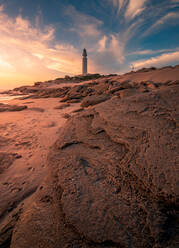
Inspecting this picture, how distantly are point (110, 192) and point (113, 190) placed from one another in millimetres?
37

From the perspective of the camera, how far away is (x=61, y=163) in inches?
58.8

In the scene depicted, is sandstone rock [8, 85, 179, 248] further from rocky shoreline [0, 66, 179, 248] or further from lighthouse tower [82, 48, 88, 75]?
lighthouse tower [82, 48, 88, 75]

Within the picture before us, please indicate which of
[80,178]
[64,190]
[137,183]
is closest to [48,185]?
[64,190]

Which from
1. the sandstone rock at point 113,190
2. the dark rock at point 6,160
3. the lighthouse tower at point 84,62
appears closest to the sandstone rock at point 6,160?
the dark rock at point 6,160

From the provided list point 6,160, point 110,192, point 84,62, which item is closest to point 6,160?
point 6,160

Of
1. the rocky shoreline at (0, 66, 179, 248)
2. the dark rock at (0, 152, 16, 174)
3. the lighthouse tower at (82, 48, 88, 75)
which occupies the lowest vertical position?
the dark rock at (0, 152, 16, 174)

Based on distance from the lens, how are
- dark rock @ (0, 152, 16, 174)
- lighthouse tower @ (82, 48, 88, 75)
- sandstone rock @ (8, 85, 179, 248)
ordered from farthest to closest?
1. lighthouse tower @ (82, 48, 88, 75)
2. dark rock @ (0, 152, 16, 174)
3. sandstone rock @ (8, 85, 179, 248)

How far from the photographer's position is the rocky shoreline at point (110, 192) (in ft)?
3.03

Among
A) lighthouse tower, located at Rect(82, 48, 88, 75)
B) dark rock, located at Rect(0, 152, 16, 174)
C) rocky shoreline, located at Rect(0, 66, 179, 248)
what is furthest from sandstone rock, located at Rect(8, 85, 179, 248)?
lighthouse tower, located at Rect(82, 48, 88, 75)

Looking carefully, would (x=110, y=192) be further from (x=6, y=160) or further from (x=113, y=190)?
(x=6, y=160)

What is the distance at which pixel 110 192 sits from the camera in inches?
44.4

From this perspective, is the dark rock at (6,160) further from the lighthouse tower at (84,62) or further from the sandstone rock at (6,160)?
the lighthouse tower at (84,62)

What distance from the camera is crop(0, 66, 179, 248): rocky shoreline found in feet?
3.03

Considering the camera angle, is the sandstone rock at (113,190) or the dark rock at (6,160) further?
the dark rock at (6,160)
